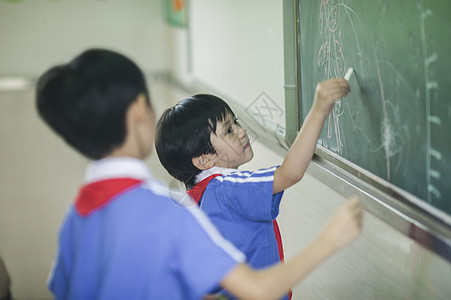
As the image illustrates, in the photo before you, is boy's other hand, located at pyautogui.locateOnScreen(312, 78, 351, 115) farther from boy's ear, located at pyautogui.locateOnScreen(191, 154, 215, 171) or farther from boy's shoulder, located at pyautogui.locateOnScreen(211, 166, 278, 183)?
boy's ear, located at pyautogui.locateOnScreen(191, 154, 215, 171)

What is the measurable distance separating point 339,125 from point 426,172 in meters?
0.43

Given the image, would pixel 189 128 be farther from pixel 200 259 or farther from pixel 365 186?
pixel 200 259

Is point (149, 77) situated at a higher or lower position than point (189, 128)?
lower

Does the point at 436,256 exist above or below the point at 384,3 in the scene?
below

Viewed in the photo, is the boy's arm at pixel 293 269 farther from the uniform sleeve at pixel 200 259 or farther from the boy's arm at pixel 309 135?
the boy's arm at pixel 309 135

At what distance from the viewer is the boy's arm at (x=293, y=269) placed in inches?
33.7

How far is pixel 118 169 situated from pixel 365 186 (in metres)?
0.77

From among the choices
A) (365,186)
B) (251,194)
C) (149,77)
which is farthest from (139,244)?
(149,77)

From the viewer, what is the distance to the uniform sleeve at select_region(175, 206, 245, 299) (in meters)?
0.85

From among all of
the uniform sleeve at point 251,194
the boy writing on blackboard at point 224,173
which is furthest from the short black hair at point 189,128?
the uniform sleeve at point 251,194

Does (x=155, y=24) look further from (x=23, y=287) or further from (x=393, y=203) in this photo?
(x=393, y=203)

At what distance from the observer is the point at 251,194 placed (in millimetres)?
1333

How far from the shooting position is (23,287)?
3.56 metres

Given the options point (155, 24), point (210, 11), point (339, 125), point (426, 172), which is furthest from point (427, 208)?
point (155, 24)
